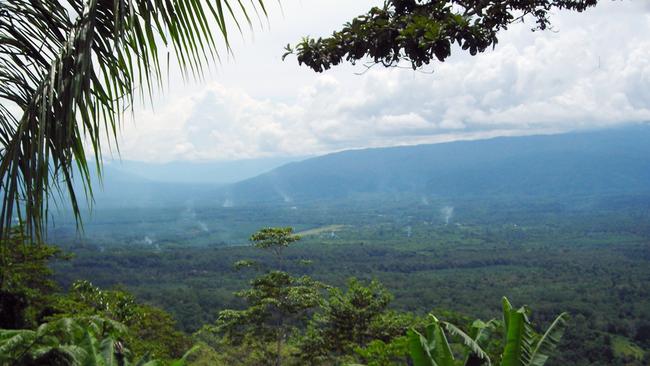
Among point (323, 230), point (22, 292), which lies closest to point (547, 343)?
point (22, 292)

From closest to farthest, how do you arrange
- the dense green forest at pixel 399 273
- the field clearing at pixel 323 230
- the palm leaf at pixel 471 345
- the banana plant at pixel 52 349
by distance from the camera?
the palm leaf at pixel 471 345 < the banana plant at pixel 52 349 < the dense green forest at pixel 399 273 < the field clearing at pixel 323 230

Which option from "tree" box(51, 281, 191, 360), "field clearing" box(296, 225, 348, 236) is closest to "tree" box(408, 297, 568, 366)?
"tree" box(51, 281, 191, 360)

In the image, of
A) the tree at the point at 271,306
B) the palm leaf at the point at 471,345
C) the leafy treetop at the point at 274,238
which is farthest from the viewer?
the leafy treetop at the point at 274,238

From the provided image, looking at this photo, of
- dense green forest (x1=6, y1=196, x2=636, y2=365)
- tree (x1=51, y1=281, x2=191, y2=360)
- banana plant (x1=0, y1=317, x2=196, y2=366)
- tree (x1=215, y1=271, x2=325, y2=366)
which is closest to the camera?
banana plant (x1=0, y1=317, x2=196, y2=366)

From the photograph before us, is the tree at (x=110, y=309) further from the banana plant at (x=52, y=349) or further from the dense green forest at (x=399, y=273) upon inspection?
the banana plant at (x=52, y=349)

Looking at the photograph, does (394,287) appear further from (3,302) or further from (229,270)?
(3,302)

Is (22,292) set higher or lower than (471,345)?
lower

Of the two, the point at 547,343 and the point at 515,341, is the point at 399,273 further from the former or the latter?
the point at 515,341

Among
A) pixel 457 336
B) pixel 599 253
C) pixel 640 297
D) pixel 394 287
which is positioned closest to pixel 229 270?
pixel 394 287

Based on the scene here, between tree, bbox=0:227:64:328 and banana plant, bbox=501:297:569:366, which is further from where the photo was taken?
tree, bbox=0:227:64:328

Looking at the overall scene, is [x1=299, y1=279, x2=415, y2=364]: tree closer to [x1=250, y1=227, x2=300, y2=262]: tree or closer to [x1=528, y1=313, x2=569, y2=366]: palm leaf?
[x1=250, y1=227, x2=300, y2=262]: tree

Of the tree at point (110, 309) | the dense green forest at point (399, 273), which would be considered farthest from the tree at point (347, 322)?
the tree at point (110, 309)
